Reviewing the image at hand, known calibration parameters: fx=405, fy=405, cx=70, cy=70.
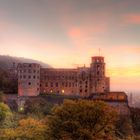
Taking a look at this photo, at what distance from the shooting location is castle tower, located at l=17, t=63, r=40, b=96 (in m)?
105

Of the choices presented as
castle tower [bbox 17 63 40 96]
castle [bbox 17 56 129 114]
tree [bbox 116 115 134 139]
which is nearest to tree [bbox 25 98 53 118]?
castle tower [bbox 17 63 40 96]

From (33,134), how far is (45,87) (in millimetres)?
54266

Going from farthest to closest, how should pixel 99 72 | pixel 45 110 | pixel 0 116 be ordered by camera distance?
pixel 99 72
pixel 45 110
pixel 0 116

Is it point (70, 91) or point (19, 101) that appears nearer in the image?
point (19, 101)

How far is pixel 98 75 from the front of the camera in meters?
112

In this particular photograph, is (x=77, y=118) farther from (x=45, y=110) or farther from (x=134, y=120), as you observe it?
(x=134, y=120)

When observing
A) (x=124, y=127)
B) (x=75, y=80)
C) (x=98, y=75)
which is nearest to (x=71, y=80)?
(x=75, y=80)

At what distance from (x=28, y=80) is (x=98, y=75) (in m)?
19.6

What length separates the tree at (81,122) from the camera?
175 feet

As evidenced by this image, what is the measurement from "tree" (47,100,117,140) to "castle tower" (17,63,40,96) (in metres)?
48.8

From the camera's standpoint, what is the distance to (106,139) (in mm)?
54656

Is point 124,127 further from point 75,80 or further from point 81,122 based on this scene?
point 81,122

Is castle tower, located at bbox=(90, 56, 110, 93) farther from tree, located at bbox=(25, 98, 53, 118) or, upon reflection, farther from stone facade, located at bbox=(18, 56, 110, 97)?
tree, located at bbox=(25, 98, 53, 118)

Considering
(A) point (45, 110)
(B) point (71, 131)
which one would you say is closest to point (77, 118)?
(B) point (71, 131)
